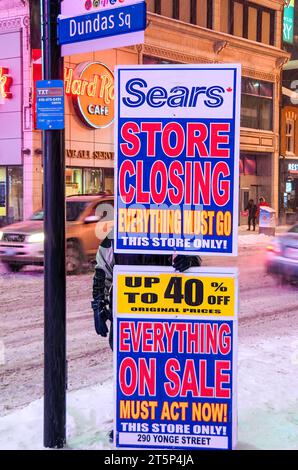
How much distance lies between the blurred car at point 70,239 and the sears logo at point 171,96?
9.23m

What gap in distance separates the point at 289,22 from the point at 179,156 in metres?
37.7

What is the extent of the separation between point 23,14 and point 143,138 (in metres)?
22.9

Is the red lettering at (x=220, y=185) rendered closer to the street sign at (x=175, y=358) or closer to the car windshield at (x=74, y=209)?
the street sign at (x=175, y=358)

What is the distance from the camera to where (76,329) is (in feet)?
26.7

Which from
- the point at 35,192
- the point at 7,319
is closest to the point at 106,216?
the point at 7,319

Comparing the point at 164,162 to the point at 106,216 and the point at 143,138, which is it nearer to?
the point at 143,138

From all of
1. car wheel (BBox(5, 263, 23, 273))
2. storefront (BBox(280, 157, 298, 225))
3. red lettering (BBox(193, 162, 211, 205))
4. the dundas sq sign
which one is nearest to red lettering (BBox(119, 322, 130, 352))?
red lettering (BBox(193, 162, 211, 205))

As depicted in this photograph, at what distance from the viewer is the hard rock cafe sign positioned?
24.7 meters

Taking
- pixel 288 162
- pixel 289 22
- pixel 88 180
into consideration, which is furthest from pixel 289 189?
pixel 88 180

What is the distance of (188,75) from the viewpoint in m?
3.79

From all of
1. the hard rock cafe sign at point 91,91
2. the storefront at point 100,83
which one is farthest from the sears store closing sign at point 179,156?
the hard rock cafe sign at point 91,91

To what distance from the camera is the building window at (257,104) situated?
33.3 meters

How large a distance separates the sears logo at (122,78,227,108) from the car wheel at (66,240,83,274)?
9.38 metres

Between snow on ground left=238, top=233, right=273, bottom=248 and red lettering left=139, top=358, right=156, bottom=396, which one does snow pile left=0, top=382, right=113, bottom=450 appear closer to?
red lettering left=139, top=358, right=156, bottom=396
